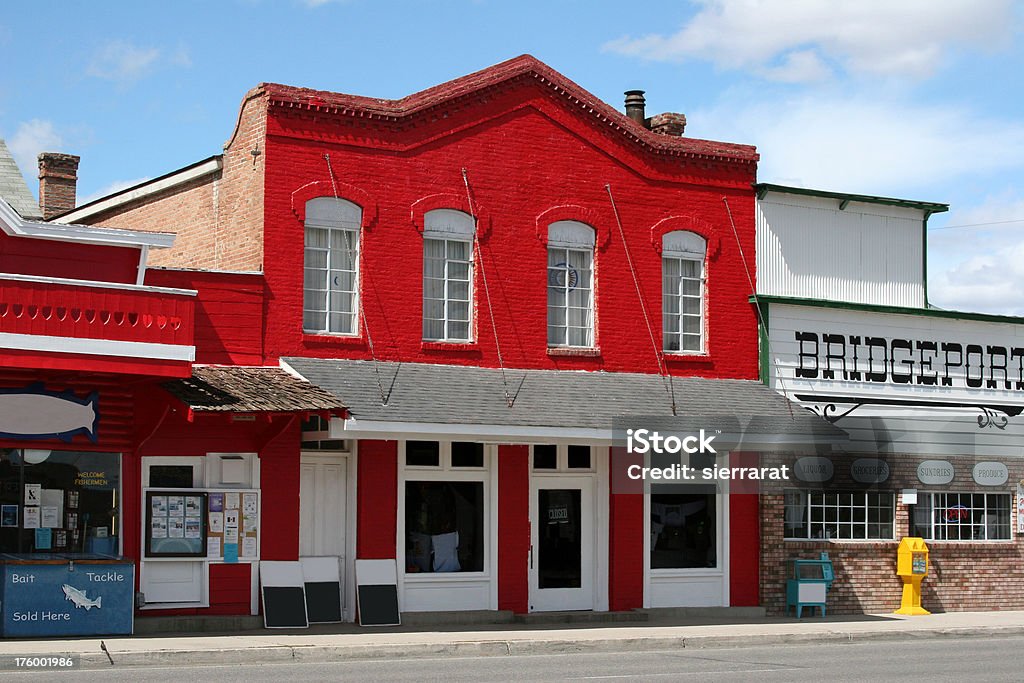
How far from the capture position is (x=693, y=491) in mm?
24156

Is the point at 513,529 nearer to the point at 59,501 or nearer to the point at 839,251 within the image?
the point at 59,501

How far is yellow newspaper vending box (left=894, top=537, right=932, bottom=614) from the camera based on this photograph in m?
25.0

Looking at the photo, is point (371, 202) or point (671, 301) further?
point (671, 301)

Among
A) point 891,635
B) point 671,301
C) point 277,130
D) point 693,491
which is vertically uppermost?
point 277,130

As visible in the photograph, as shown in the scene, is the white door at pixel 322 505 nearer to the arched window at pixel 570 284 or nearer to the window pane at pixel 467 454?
the window pane at pixel 467 454

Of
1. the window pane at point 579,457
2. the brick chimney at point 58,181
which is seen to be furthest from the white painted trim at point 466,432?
the brick chimney at point 58,181

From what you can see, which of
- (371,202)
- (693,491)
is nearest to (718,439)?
(693,491)

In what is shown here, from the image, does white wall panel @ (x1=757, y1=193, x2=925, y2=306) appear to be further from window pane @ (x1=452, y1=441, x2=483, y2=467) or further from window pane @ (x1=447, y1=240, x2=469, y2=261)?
window pane @ (x1=452, y1=441, x2=483, y2=467)

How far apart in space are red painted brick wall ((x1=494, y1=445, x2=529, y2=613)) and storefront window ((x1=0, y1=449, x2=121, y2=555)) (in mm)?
5914

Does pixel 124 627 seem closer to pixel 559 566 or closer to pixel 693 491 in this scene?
pixel 559 566

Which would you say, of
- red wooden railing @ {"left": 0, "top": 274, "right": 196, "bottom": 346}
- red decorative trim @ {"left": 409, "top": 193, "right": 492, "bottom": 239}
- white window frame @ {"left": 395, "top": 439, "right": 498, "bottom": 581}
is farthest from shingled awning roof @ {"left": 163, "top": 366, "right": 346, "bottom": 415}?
red decorative trim @ {"left": 409, "top": 193, "right": 492, "bottom": 239}

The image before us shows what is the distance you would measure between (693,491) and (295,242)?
781cm

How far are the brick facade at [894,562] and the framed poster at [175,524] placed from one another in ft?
31.3

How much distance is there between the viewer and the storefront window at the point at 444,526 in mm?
21766
